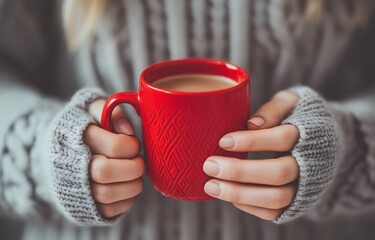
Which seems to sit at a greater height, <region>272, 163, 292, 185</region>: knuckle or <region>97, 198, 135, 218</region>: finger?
<region>272, 163, 292, 185</region>: knuckle

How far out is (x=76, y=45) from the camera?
2.57ft

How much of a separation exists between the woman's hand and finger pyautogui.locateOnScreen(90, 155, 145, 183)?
0.10m

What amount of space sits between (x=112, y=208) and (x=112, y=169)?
7cm

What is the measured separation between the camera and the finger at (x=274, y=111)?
54 cm

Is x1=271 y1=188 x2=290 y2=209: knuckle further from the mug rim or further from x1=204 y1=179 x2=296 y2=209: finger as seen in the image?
the mug rim

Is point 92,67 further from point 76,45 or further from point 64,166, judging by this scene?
point 64,166

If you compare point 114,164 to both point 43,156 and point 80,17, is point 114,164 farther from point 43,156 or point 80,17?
point 80,17

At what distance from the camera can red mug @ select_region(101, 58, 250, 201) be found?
0.47m

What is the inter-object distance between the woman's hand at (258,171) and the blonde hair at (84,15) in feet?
1.02

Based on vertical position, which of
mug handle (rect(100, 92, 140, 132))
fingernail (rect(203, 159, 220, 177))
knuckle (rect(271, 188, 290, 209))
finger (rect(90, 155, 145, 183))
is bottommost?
knuckle (rect(271, 188, 290, 209))

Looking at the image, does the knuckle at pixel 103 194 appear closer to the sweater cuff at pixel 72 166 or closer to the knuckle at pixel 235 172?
the sweater cuff at pixel 72 166

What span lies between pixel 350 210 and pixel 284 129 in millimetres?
297

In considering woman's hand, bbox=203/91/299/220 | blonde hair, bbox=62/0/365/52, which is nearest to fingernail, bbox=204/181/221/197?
woman's hand, bbox=203/91/299/220

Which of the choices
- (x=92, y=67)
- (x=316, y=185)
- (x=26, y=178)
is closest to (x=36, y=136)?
(x=26, y=178)
